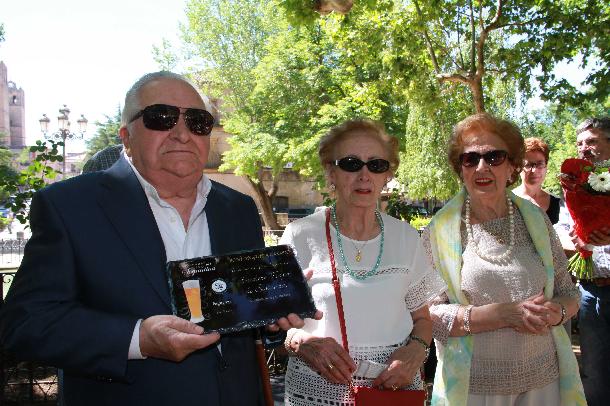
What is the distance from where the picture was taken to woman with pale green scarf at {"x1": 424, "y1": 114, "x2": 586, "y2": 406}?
2777mm

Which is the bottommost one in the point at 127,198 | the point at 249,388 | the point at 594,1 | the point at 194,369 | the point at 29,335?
the point at 249,388

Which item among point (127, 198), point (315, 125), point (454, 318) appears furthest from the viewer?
point (315, 125)

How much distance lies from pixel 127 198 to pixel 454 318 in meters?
1.82

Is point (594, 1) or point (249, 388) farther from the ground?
point (594, 1)

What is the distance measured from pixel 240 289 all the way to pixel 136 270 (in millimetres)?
419

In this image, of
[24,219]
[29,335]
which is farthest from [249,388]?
[24,219]

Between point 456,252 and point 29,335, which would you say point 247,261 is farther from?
point 456,252

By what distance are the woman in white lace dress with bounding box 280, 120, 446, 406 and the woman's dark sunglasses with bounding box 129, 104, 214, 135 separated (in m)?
0.85

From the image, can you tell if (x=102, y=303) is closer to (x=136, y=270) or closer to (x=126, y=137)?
(x=136, y=270)

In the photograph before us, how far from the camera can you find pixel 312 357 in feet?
7.98

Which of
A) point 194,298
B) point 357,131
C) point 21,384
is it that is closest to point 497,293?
point 357,131

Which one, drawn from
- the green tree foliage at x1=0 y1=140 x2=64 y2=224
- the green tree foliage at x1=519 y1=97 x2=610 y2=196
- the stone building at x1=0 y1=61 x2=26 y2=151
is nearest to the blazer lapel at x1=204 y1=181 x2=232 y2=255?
the green tree foliage at x1=0 y1=140 x2=64 y2=224

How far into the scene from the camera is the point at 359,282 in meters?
2.59

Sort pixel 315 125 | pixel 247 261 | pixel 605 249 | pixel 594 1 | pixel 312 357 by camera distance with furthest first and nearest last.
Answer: pixel 315 125
pixel 594 1
pixel 605 249
pixel 312 357
pixel 247 261
